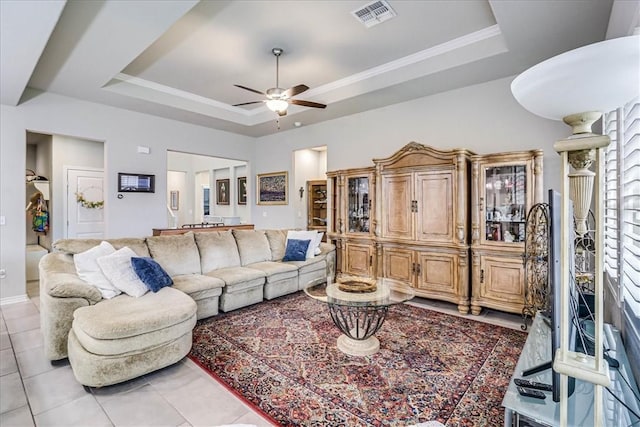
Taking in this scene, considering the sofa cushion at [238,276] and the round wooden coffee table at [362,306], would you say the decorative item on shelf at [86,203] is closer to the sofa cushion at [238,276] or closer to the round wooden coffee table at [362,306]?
the sofa cushion at [238,276]

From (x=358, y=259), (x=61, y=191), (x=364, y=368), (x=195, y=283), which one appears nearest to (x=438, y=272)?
(x=358, y=259)

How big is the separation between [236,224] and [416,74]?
179 inches

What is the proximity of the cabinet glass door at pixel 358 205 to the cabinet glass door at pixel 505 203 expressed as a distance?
68.9 inches

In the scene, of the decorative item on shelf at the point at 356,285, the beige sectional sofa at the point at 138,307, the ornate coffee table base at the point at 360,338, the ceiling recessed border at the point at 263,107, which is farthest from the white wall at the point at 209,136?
the ornate coffee table base at the point at 360,338

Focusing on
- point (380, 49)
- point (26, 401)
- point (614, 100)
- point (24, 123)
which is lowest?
point (26, 401)

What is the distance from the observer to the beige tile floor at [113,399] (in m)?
1.92

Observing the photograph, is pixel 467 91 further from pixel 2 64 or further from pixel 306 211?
pixel 2 64

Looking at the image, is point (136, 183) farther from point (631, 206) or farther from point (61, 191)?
point (631, 206)

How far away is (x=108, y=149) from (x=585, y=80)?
5.87m

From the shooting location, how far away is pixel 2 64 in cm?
305

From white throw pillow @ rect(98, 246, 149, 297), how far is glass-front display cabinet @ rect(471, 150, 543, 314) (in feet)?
11.9

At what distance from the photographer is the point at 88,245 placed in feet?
10.6

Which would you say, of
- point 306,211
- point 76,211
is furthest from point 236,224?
point 76,211

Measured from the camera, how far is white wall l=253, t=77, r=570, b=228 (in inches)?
149
